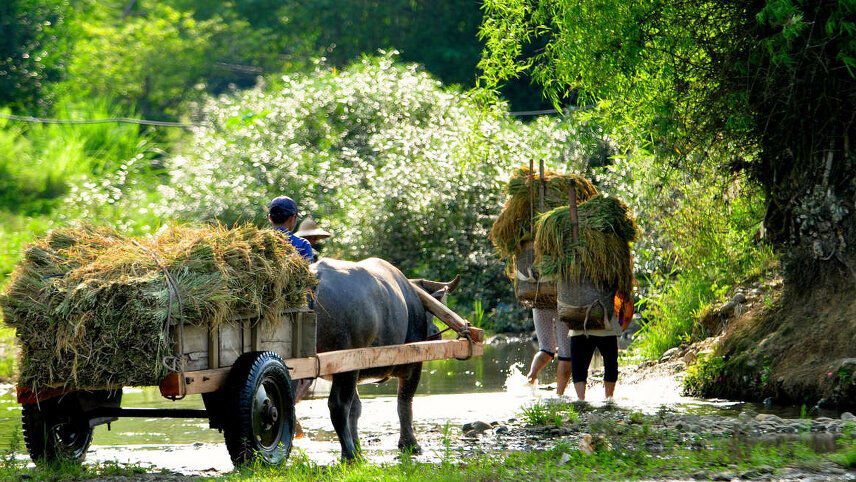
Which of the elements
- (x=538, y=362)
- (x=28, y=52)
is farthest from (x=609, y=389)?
(x=28, y=52)

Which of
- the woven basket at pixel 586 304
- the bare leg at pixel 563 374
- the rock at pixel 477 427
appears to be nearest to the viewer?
the rock at pixel 477 427

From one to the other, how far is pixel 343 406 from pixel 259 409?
1.10 meters

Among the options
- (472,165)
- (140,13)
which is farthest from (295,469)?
(140,13)

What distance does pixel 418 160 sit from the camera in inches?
909

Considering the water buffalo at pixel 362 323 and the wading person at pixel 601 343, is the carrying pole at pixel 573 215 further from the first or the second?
the water buffalo at pixel 362 323

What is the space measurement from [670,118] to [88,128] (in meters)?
21.7

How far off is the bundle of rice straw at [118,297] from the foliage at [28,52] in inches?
994

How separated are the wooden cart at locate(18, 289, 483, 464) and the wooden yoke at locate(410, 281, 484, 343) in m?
1.16

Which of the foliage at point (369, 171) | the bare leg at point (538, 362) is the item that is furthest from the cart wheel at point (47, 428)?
the foliage at point (369, 171)

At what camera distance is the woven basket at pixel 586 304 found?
434 inches

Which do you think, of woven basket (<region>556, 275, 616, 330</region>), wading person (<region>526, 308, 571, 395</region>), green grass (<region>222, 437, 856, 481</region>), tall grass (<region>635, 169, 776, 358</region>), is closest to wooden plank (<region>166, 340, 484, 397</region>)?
green grass (<region>222, 437, 856, 481</region>)

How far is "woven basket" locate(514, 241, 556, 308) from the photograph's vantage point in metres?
12.2

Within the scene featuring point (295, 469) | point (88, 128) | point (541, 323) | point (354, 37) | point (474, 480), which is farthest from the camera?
point (354, 37)

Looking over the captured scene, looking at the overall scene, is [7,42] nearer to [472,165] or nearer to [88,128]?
[88,128]
